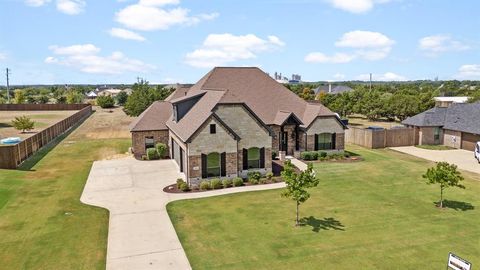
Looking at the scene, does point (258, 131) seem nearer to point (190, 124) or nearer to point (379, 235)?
point (190, 124)

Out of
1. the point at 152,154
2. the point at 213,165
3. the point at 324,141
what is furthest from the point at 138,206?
the point at 324,141

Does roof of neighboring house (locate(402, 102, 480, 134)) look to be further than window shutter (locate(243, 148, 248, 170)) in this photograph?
Yes

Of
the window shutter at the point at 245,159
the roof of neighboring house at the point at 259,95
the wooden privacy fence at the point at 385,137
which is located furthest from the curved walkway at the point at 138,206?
the wooden privacy fence at the point at 385,137

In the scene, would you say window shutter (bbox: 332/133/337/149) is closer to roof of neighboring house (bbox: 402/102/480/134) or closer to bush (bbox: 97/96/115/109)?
roof of neighboring house (bbox: 402/102/480/134)

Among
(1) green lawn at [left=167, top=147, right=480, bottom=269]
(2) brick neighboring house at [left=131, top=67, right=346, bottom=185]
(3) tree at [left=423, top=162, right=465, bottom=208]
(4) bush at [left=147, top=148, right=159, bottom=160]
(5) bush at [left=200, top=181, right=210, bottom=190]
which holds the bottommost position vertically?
(1) green lawn at [left=167, top=147, right=480, bottom=269]

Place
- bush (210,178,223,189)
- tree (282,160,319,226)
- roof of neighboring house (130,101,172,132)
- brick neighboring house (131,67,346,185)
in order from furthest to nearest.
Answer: roof of neighboring house (130,101,172,132)
brick neighboring house (131,67,346,185)
bush (210,178,223,189)
tree (282,160,319,226)

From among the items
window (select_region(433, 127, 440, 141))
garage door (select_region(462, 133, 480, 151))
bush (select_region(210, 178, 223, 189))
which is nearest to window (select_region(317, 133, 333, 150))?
bush (select_region(210, 178, 223, 189))

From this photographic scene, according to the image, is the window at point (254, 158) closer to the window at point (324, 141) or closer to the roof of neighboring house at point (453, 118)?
the window at point (324, 141)
